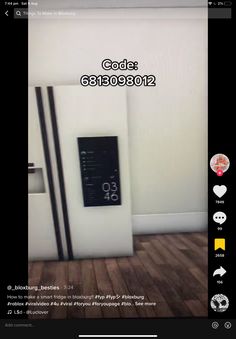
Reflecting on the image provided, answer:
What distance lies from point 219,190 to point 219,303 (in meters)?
0.31

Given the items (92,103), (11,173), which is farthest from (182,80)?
(92,103)

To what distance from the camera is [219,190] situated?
82 cm

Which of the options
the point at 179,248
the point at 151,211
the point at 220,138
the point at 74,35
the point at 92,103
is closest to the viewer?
the point at 220,138

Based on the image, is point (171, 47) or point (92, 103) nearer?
point (171, 47)

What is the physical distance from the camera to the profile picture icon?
2.65ft

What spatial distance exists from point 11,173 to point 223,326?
71cm

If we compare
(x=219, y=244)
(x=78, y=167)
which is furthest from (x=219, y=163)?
(x=78, y=167)

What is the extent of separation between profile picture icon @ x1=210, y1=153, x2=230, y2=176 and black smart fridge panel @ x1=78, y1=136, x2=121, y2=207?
1.20 m

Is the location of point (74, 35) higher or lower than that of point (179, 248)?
higher

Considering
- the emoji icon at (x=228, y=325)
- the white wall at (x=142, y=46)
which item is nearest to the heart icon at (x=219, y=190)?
the white wall at (x=142, y=46)

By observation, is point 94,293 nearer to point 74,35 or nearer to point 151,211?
point 74,35

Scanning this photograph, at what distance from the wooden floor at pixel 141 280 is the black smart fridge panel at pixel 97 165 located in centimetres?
48

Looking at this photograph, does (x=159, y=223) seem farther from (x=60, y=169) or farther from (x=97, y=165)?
(x=60, y=169)

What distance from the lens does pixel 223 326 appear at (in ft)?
2.66
